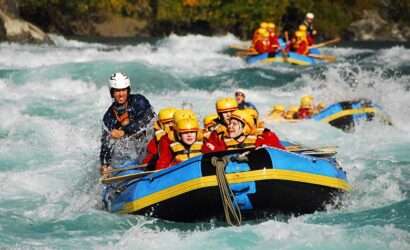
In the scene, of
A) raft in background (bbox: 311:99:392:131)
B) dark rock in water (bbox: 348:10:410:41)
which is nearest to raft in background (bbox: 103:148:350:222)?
raft in background (bbox: 311:99:392:131)

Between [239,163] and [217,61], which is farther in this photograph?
[217,61]

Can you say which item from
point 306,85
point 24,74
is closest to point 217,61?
point 306,85

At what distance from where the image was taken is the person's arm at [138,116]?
28.4ft

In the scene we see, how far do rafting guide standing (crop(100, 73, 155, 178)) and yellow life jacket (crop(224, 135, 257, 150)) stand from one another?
1.24 metres

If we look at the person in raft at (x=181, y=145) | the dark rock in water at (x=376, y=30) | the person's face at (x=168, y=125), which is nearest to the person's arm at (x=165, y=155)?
the person in raft at (x=181, y=145)

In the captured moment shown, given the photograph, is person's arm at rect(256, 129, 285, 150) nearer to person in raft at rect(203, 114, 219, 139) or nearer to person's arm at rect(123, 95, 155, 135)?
person in raft at rect(203, 114, 219, 139)

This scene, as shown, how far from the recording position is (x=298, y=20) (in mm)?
32375

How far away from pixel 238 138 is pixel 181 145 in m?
0.53

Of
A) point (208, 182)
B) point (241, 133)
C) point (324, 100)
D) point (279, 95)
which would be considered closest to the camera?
point (208, 182)

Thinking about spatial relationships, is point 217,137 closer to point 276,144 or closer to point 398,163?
point 276,144

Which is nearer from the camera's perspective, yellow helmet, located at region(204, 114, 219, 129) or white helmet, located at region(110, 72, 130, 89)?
white helmet, located at region(110, 72, 130, 89)

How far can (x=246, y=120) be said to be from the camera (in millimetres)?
7703

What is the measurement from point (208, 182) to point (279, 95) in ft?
34.2

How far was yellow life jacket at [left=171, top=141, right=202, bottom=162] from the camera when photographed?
770 cm
